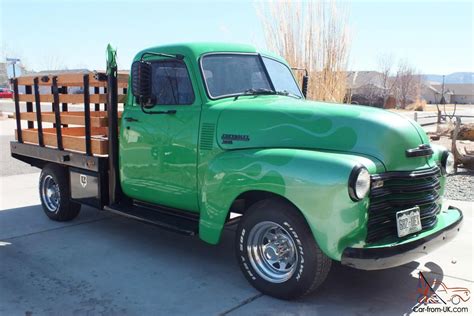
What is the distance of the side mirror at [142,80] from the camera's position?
14.6 ft

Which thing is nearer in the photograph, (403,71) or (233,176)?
(233,176)

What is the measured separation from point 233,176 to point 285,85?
1572 millimetres

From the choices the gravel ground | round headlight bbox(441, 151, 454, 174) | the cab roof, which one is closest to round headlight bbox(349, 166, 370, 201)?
round headlight bbox(441, 151, 454, 174)

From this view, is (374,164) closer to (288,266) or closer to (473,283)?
(288,266)

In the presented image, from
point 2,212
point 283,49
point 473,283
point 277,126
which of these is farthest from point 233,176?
point 283,49

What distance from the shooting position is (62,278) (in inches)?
167

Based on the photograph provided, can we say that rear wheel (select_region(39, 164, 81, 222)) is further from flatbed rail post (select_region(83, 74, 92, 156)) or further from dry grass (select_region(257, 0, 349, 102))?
dry grass (select_region(257, 0, 349, 102))

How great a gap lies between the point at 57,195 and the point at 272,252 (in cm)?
346

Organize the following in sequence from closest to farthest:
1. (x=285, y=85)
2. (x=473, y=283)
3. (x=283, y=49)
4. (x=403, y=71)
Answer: (x=473, y=283), (x=285, y=85), (x=283, y=49), (x=403, y=71)

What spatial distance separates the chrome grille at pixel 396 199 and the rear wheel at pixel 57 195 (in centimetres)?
398

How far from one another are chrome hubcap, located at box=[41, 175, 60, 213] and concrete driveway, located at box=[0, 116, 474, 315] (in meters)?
0.42

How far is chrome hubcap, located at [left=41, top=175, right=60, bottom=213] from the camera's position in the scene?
618 cm

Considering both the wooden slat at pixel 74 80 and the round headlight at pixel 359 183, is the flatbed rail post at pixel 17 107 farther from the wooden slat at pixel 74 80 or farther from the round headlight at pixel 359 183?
the round headlight at pixel 359 183

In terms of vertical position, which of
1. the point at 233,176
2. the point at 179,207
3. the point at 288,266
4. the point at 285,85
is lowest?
the point at 288,266
